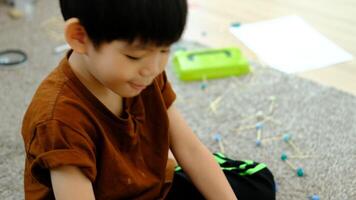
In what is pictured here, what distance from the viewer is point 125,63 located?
54 cm

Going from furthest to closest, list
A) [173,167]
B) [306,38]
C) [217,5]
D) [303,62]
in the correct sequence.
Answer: [217,5] < [306,38] < [303,62] < [173,167]

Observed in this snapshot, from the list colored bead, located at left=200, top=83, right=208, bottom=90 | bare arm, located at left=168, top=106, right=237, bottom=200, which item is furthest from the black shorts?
colored bead, located at left=200, top=83, right=208, bottom=90

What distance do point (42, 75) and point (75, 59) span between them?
797 mm

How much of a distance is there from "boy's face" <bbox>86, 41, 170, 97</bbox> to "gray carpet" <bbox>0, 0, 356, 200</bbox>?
0.51 m

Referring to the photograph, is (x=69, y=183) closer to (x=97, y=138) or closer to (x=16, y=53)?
(x=97, y=138)

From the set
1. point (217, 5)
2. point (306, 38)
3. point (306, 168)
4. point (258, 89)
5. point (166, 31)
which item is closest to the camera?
point (166, 31)

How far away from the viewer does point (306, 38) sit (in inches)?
60.9

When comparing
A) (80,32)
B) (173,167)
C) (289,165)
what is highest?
(80,32)

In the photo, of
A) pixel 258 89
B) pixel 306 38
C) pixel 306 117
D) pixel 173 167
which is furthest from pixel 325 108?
pixel 173 167

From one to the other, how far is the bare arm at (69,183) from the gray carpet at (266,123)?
1.46ft

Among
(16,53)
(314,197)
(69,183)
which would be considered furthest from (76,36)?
(16,53)

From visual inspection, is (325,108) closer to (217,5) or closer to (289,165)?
(289,165)

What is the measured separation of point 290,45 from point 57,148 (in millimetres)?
1149

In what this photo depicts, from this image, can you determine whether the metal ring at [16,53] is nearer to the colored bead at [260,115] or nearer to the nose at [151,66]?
the colored bead at [260,115]
